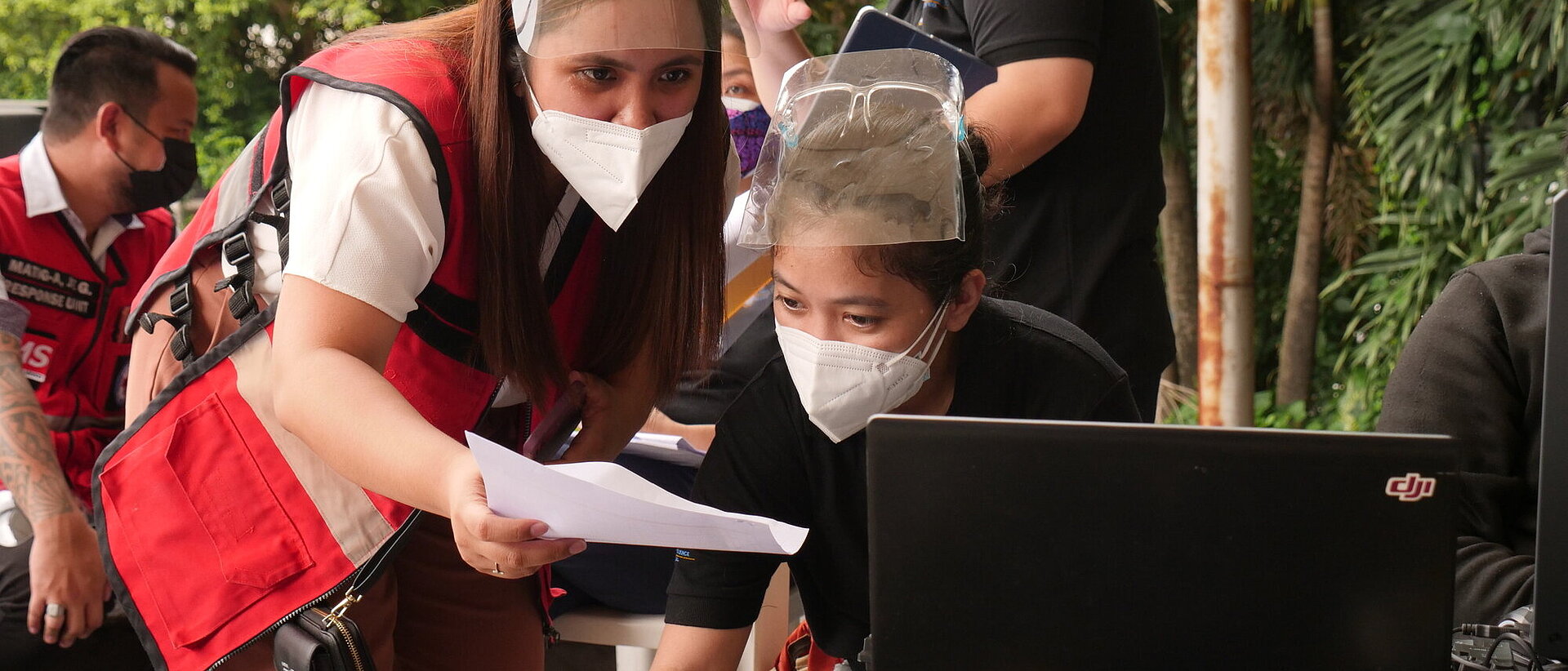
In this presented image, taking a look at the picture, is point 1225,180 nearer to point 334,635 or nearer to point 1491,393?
point 1491,393

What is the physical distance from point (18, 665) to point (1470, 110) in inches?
144

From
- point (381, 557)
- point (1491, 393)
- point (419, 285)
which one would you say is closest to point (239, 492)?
point (381, 557)

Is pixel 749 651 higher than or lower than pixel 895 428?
lower

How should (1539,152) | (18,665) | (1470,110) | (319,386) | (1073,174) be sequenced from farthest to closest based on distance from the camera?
(1470,110) < (1539,152) < (18,665) < (1073,174) < (319,386)

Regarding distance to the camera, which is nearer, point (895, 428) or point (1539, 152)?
point (895, 428)

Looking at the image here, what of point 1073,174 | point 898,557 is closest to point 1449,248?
point 1073,174

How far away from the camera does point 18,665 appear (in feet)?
7.28

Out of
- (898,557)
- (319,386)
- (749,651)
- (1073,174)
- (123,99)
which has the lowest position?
(749,651)

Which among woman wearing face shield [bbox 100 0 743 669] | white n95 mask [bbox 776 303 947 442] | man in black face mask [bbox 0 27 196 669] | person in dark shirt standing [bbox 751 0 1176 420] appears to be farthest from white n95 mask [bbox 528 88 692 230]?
man in black face mask [bbox 0 27 196 669]

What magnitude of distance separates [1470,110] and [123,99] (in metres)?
3.34

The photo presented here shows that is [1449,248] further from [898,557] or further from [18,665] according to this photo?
[18,665]

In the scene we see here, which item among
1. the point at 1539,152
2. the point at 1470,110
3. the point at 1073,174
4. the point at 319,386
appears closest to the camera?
the point at 319,386

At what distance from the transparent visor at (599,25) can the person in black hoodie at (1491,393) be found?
92cm

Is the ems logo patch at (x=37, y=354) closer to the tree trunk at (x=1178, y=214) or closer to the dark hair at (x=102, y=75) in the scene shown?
the dark hair at (x=102, y=75)
